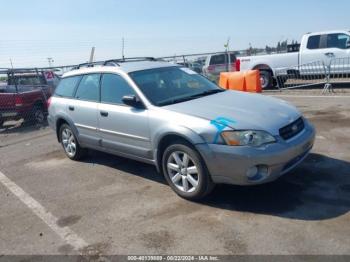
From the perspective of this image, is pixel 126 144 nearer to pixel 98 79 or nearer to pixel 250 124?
pixel 98 79

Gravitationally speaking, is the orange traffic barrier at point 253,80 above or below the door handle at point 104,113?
below

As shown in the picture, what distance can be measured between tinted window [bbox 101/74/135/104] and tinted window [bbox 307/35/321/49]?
32.2 feet

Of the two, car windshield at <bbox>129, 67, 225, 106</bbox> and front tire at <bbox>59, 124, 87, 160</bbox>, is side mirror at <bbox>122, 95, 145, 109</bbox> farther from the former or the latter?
front tire at <bbox>59, 124, 87, 160</bbox>

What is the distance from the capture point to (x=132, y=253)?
3.63 metres

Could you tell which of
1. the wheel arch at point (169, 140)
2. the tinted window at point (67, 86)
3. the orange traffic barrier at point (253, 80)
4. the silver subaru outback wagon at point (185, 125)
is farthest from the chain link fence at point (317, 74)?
the wheel arch at point (169, 140)

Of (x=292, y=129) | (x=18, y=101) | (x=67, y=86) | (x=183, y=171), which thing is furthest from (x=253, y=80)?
(x=183, y=171)

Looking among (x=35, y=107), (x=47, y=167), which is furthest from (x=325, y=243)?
(x=35, y=107)

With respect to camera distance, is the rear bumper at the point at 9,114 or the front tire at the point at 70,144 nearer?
the front tire at the point at 70,144

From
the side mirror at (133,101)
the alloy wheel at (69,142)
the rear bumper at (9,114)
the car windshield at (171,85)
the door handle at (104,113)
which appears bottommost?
the rear bumper at (9,114)

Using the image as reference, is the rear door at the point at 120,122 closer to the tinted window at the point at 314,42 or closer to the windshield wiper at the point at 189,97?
the windshield wiper at the point at 189,97

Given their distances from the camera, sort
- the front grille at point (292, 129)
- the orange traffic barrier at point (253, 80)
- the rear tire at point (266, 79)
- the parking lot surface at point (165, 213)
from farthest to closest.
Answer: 1. the rear tire at point (266, 79)
2. the orange traffic barrier at point (253, 80)
3. the front grille at point (292, 129)
4. the parking lot surface at point (165, 213)

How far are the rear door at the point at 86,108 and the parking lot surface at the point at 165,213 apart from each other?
1.97 feet

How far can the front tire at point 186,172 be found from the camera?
436 cm

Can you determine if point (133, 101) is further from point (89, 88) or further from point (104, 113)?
point (89, 88)
